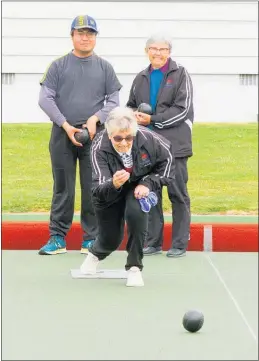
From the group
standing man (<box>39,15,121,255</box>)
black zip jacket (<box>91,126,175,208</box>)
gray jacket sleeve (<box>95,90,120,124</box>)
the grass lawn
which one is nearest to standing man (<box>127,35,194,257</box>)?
gray jacket sleeve (<box>95,90,120,124</box>)

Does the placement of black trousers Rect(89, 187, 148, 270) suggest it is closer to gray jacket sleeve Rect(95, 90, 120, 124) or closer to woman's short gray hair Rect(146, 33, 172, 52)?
gray jacket sleeve Rect(95, 90, 120, 124)

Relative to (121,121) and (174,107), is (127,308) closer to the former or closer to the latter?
(121,121)

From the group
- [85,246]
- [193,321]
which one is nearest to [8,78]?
[85,246]

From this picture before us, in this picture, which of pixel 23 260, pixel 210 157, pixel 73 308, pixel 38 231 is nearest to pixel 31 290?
pixel 73 308

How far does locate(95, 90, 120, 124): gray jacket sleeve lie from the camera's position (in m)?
9.12

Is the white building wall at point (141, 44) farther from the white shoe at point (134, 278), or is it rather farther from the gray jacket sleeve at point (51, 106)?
the white shoe at point (134, 278)

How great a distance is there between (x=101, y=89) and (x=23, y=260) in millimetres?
1334

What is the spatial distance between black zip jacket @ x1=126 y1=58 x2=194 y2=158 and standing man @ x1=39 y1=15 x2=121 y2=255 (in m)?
0.31

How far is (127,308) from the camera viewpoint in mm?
7242

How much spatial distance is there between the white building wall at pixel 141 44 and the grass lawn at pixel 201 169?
345 mm

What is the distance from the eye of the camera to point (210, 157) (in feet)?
44.3

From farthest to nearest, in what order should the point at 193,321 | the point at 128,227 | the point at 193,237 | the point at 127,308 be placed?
the point at 193,237 → the point at 128,227 → the point at 127,308 → the point at 193,321

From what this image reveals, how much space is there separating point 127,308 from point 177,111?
219 cm

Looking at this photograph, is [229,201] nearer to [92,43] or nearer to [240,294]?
[92,43]
